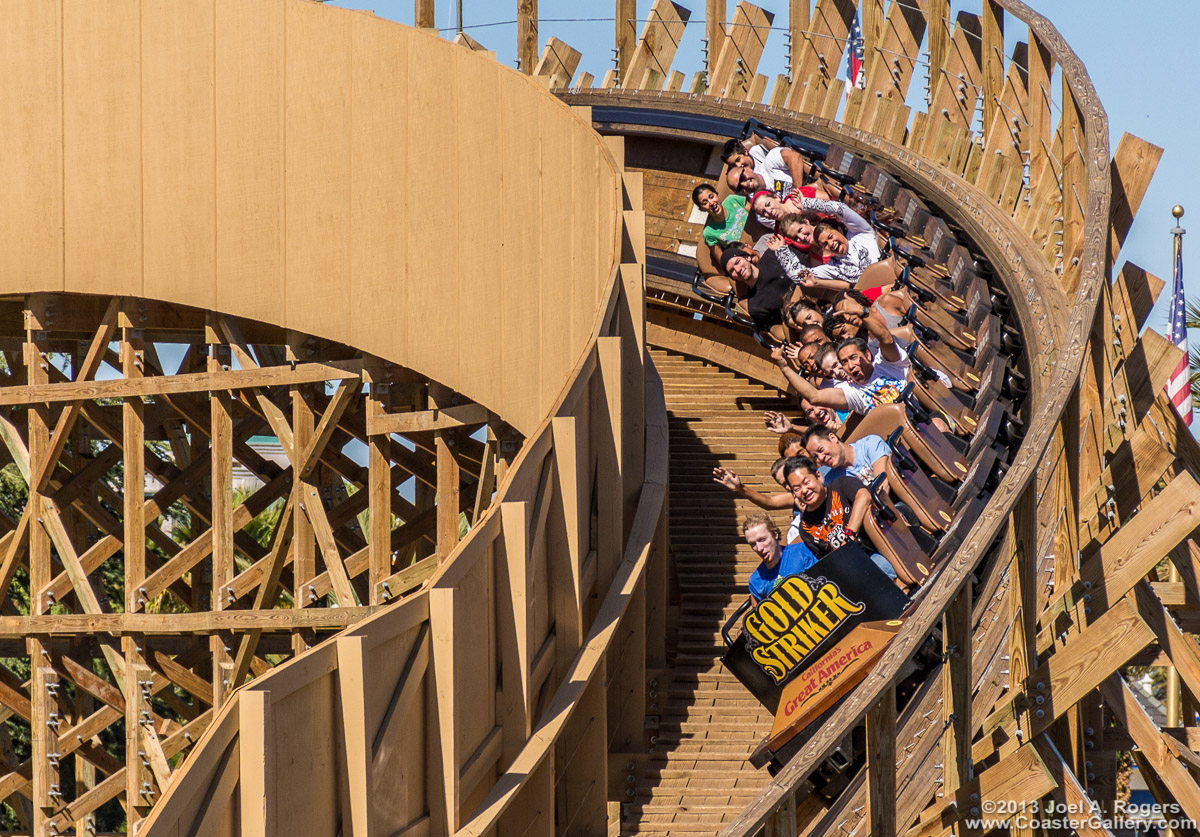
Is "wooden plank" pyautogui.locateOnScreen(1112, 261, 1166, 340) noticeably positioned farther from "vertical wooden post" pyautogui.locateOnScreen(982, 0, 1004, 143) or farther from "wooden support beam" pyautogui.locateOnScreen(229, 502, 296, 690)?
"wooden support beam" pyautogui.locateOnScreen(229, 502, 296, 690)

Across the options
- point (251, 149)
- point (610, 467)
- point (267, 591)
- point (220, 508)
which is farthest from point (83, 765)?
point (610, 467)

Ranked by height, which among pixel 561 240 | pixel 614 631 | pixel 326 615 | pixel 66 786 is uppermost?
pixel 561 240

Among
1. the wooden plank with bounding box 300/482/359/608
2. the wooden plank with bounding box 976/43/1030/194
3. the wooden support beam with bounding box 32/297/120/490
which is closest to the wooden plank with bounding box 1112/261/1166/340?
the wooden plank with bounding box 976/43/1030/194

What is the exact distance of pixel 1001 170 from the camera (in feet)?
31.2

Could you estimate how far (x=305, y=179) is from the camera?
9.34 metres

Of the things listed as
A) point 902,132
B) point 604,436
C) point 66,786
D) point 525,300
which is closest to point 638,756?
point 604,436

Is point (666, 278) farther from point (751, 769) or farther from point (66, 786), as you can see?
point (66, 786)

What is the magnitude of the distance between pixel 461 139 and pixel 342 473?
349 cm

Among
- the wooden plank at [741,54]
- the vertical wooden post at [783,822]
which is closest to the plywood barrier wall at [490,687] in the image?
the vertical wooden post at [783,822]

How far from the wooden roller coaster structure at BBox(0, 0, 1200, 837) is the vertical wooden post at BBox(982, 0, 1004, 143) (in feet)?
0.12

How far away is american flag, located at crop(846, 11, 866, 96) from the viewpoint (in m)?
12.2

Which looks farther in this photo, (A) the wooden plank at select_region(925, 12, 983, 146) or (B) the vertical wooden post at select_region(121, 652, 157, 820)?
(A) the wooden plank at select_region(925, 12, 983, 146)

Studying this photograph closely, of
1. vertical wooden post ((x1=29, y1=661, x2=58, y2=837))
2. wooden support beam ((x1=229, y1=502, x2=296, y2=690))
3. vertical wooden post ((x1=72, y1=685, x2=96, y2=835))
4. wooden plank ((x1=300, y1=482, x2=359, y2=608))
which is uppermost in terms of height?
wooden plank ((x1=300, y1=482, x2=359, y2=608))

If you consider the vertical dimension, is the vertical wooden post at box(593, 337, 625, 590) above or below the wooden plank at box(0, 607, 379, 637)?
above
